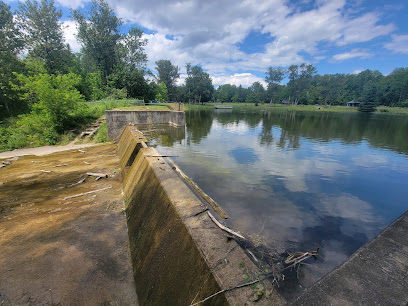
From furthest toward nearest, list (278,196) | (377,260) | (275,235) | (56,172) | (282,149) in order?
1. (282,149)
2. (56,172)
3. (278,196)
4. (275,235)
5. (377,260)

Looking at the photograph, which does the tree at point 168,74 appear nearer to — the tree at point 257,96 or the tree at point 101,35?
the tree at point 101,35

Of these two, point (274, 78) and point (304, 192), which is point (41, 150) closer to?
point (304, 192)

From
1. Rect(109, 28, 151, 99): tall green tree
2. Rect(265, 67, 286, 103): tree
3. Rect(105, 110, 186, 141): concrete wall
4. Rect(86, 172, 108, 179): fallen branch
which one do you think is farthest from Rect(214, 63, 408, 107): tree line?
Rect(86, 172, 108, 179): fallen branch

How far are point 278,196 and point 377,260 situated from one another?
5443 millimetres

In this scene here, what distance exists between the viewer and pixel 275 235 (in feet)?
19.9

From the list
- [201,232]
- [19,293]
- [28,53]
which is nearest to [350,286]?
[201,232]

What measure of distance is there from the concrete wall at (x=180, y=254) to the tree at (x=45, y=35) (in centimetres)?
4211

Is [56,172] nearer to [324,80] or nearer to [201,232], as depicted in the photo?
[201,232]

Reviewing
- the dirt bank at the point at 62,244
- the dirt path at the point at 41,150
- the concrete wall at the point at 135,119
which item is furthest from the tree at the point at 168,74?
the dirt bank at the point at 62,244

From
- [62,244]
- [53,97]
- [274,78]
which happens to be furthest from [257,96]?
[62,244]

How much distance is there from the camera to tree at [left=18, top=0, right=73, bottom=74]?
3416cm

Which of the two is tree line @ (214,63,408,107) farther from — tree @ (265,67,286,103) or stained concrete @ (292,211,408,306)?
stained concrete @ (292,211,408,306)

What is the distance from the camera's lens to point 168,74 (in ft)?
287

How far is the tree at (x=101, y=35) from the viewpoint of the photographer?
40.9 meters
